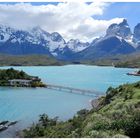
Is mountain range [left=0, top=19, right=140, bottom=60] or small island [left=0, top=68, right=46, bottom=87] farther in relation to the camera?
mountain range [left=0, top=19, right=140, bottom=60]

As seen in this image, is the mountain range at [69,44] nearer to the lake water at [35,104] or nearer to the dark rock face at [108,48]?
the dark rock face at [108,48]

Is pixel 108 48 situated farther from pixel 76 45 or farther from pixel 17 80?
pixel 17 80

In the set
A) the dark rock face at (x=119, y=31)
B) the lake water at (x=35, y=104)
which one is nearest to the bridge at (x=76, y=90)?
A: the lake water at (x=35, y=104)

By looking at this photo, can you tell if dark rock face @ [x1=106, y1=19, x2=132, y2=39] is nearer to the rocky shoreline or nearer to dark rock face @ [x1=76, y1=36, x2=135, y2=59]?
dark rock face @ [x1=76, y1=36, x2=135, y2=59]

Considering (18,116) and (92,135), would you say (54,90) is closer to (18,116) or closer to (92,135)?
(18,116)

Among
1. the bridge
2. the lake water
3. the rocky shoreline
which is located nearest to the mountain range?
the bridge

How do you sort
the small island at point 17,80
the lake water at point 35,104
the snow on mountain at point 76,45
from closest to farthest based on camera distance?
the lake water at point 35,104 < the small island at point 17,80 < the snow on mountain at point 76,45

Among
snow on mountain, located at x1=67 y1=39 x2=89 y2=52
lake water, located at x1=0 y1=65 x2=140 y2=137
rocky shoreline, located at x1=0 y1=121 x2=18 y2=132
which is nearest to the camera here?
rocky shoreline, located at x1=0 y1=121 x2=18 y2=132

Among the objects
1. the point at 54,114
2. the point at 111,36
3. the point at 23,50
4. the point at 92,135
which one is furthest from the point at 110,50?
the point at 92,135

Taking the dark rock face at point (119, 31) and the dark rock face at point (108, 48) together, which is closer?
the dark rock face at point (119, 31)
